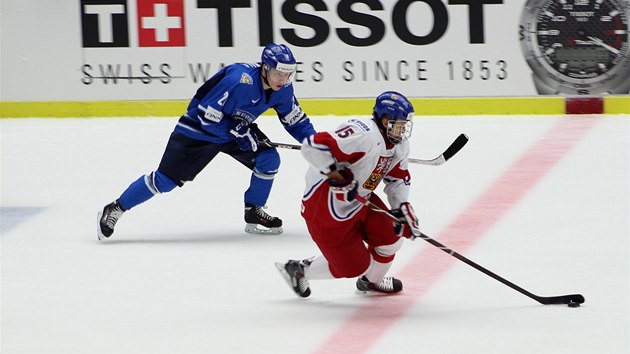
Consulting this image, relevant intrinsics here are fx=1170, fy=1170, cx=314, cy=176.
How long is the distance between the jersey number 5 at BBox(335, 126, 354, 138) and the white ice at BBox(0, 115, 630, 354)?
66cm

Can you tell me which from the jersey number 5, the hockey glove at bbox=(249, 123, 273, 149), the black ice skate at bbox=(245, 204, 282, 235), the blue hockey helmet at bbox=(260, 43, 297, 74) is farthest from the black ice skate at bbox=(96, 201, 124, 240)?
the jersey number 5

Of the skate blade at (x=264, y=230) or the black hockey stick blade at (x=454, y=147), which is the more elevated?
the black hockey stick blade at (x=454, y=147)

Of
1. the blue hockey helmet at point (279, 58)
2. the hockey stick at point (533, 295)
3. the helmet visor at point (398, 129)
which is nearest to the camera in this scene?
the helmet visor at point (398, 129)

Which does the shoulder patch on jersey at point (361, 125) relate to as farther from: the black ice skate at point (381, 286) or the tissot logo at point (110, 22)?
the tissot logo at point (110, 22)

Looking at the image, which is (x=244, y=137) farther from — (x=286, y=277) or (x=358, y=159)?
(x=358, y=159)

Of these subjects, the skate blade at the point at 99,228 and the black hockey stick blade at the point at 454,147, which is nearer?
the black hockey stick blade at the point at 454,147

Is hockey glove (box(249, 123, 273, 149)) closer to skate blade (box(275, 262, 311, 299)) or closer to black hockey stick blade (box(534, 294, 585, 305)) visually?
skate blade (box(275, 262, 311, 299))

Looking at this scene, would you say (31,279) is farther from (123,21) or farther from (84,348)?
(123,21)

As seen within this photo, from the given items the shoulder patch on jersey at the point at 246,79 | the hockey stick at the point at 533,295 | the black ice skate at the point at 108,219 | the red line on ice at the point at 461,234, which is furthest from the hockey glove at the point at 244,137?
the hockey stick at the point at 533,295

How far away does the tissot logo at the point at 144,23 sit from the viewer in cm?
802

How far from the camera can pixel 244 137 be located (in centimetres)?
516

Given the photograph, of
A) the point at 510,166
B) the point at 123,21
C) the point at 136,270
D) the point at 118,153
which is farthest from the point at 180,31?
the point at 136,270

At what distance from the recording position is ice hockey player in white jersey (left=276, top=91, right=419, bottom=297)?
402cm

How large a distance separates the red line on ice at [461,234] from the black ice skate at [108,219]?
141 cm
